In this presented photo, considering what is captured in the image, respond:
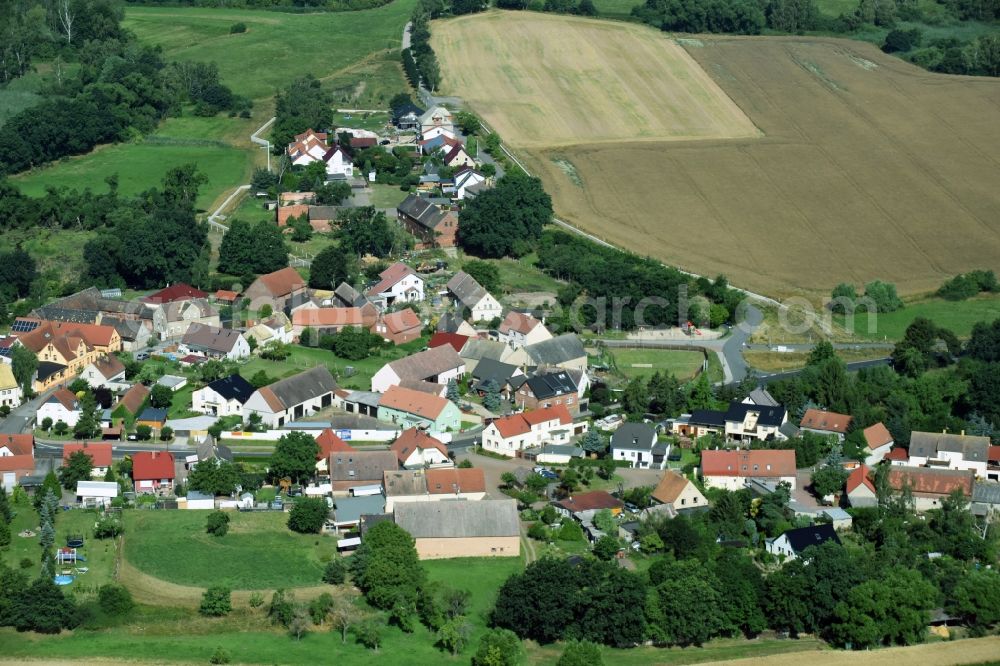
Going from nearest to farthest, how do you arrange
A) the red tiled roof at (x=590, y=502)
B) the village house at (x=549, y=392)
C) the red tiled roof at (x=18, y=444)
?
1. the red tiled roof at (x=590, y=502)
2. the red tiled roof at (x=18, y=444)
3. the village house at (x=549, y=392)

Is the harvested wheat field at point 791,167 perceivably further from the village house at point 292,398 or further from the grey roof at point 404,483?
the grey roof at point 404,483

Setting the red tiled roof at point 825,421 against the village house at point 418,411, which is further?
the village house at point 418,411

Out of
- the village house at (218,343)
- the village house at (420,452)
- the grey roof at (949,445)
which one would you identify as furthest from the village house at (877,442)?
the village house at (218,343)

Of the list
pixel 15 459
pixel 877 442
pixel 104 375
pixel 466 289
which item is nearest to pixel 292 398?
pixel 104 375

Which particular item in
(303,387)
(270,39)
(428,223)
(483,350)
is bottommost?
(270,39)

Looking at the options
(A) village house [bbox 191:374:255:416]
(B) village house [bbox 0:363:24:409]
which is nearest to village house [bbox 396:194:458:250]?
(A) village house [bbox 191:374:255:416]

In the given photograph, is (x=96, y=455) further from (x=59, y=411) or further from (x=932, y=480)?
(x=932, y=480)
